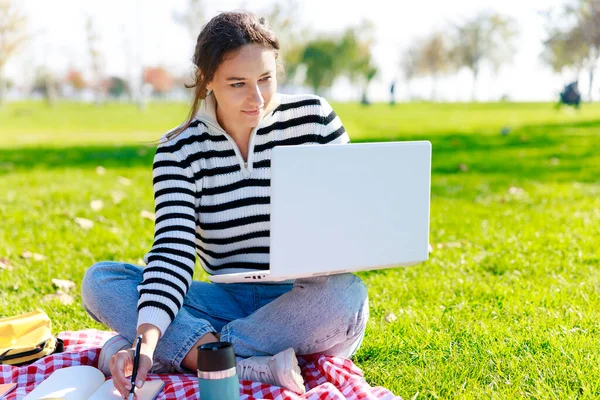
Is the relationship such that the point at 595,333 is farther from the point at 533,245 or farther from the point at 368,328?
the point at 533,245

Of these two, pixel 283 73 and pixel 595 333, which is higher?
pixel 283 73

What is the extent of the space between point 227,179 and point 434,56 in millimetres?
51889

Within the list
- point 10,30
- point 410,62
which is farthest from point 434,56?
point 10,30

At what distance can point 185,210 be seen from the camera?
2.31m

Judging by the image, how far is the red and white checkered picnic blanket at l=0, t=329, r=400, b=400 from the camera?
2117 mm

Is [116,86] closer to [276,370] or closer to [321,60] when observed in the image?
[321,60]

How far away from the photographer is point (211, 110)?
2.46 m

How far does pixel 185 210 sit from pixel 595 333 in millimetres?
1642

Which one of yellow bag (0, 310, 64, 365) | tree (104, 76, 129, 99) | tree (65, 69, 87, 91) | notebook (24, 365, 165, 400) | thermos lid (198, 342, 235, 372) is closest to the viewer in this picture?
thermos lid (198, 342, 235, 372)

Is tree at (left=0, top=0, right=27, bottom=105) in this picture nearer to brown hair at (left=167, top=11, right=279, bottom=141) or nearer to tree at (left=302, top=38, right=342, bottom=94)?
tree at (left=302, top=38, right=342, bottom=94)

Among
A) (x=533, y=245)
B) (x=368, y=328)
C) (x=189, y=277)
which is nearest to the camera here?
(x=189, y=277)

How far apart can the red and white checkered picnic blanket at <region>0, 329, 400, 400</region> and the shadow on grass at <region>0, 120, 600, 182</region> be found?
5.04 meters

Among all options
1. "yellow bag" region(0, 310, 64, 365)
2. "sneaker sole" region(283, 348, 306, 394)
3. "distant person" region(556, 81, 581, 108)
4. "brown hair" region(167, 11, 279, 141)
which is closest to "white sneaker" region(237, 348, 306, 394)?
"sneaker sole" region(283, 348, 306, 394)

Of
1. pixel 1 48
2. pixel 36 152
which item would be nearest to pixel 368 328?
pixel 36 152
